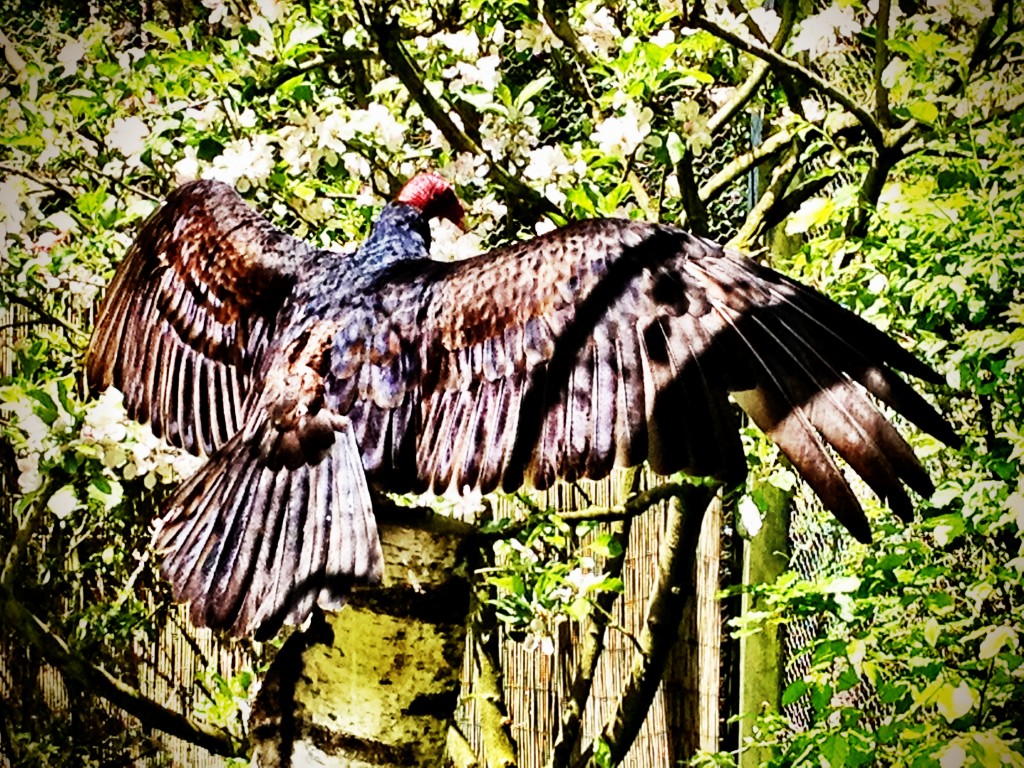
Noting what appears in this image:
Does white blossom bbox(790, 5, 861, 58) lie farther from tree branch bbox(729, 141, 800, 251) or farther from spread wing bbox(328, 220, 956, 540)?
spread wing bbox(328, 220, 956, 540)

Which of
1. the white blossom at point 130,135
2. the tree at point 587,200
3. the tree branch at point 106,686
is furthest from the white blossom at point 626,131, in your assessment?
the tree branch at point 106,686

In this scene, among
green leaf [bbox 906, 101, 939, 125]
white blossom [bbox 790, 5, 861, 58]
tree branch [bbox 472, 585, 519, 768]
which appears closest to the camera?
green leaf [bbox 906, 101, 939, 125]

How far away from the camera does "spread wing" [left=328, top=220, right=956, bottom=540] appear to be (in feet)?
3.19

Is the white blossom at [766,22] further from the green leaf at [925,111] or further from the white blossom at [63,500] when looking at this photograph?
the white blossom at [63,500]

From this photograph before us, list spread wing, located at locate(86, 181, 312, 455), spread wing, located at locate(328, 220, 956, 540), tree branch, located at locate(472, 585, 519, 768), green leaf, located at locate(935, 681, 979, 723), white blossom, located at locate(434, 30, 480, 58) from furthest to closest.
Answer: tree branch, located at locate(472, 585, 519, 768) → white blossom, located at locate(434, 30, 480, 58) → spread wing, located at locate(86, 181, 312, 455) → green leaf, located at locate(935, 681, 979, 723) → spread wing, located at locate(328, 220, 956, 540)

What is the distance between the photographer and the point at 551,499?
2.17 meters

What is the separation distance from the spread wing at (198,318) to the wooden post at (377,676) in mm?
415

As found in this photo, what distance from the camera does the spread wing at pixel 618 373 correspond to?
0.97 metres

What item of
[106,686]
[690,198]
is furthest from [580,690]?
[690,198]

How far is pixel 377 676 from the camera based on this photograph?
3.28 ft

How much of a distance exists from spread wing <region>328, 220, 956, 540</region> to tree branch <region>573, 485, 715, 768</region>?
2.46 ft

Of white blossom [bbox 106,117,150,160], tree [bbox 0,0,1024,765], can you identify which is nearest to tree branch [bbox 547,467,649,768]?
tree [bbox 0,0,1024,765]

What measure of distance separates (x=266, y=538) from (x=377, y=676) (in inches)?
7.2

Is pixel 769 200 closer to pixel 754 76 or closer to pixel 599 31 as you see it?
pixel 754 76
